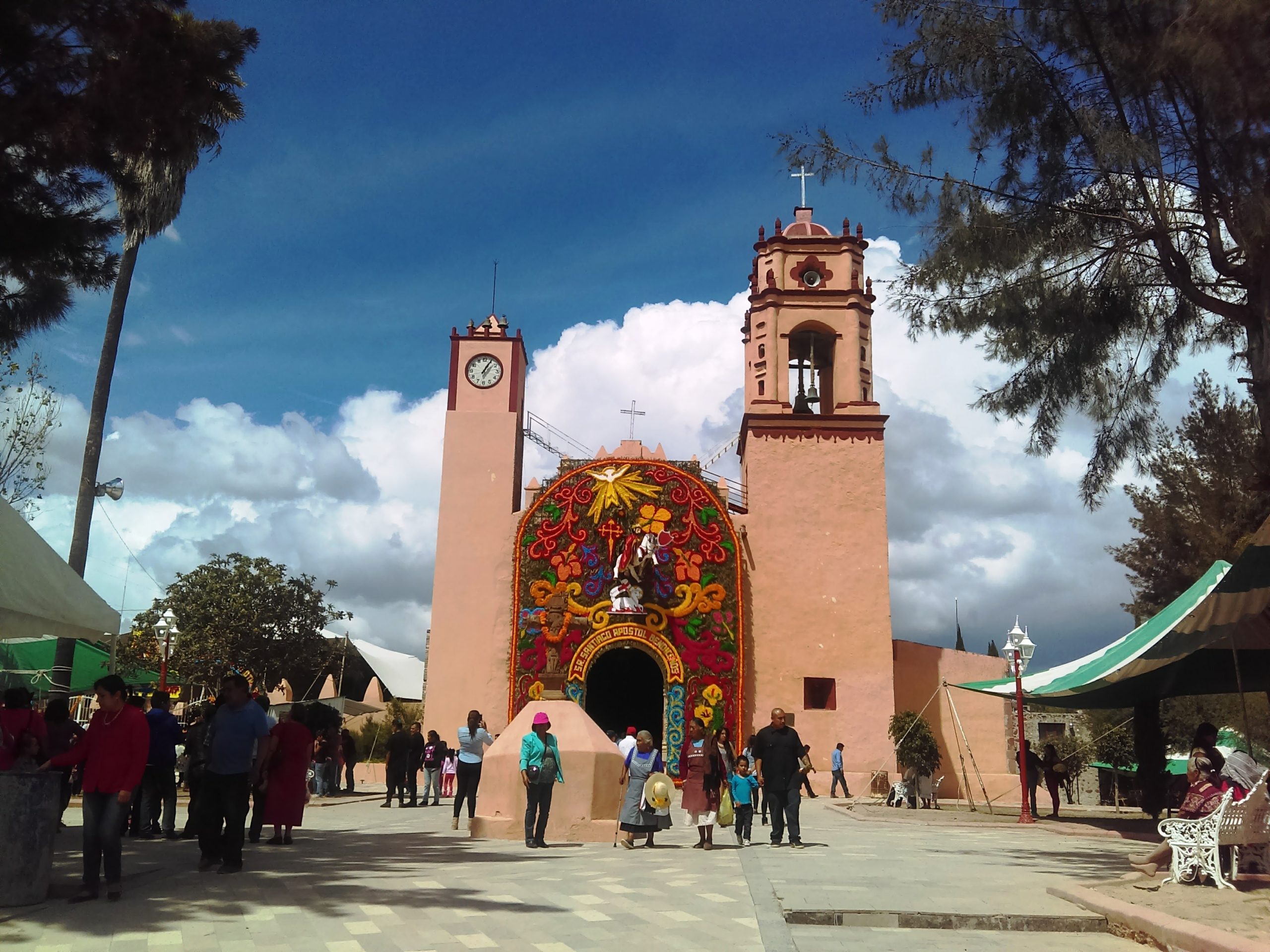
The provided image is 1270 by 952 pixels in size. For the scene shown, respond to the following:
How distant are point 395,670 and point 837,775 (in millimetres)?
A: 23680

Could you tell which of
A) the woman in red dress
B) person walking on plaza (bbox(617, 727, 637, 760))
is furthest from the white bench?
the woman in red dress

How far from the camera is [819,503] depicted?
2550 cm

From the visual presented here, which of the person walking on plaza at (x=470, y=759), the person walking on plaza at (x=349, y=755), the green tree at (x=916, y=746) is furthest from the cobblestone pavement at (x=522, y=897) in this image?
the person walking on plaza at (x=349, y=755)

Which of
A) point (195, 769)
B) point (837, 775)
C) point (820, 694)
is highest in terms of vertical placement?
point (820, 694)

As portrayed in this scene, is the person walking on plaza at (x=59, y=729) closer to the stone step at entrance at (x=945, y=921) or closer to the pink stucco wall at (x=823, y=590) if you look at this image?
the stone step at entrance at (x=945, y=921)

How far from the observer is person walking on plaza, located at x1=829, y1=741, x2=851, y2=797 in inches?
904

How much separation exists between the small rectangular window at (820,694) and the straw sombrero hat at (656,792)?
13497 millimetres

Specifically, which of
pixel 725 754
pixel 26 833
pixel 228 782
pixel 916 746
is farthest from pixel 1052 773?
pixel 26 833

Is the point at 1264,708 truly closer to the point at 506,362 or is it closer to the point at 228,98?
the point at 506,362

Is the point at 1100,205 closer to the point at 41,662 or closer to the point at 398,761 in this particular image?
the point at 398,761

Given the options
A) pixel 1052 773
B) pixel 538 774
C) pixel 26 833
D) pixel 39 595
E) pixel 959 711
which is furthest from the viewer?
pixel 959 711

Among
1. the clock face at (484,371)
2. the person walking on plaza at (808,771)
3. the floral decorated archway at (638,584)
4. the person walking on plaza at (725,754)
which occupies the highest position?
the clock face at (484,371)

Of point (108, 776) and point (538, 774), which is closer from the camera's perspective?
point (108, 776)

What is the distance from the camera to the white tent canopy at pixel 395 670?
40.1 m
